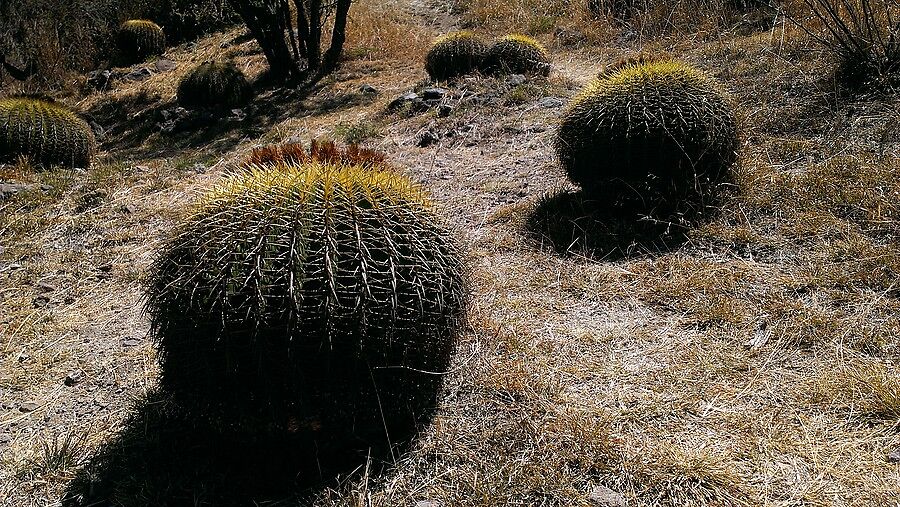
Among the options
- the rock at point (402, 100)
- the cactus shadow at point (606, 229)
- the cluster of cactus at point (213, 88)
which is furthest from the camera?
the cluster of cactus at point (213, 88)

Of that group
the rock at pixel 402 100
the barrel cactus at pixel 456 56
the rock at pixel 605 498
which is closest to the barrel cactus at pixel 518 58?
the barrel cactus at pixel 456 56

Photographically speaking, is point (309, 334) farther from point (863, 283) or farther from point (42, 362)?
point (863, 283)

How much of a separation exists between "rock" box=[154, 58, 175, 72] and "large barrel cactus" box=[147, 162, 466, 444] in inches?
448

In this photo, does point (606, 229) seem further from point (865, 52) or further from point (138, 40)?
point (138, 40)

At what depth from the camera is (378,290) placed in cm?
263

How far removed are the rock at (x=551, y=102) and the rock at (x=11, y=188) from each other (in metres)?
4.78

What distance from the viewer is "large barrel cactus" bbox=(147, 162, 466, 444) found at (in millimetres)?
2572

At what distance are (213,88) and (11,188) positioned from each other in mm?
4263

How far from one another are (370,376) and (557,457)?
2.67 feet

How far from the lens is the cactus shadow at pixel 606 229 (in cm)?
477

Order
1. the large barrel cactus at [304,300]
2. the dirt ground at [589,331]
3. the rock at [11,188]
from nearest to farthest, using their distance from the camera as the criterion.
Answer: the large barrel cactus at [304,300] < the dirt ground at [589,331] < the rock at [11,188]

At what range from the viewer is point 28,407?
352cm

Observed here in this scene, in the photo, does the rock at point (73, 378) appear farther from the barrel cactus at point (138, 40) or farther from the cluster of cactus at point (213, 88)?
the barrel cactus at point (138, 40)

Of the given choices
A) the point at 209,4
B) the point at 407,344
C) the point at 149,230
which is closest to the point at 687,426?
the point at 407,344
